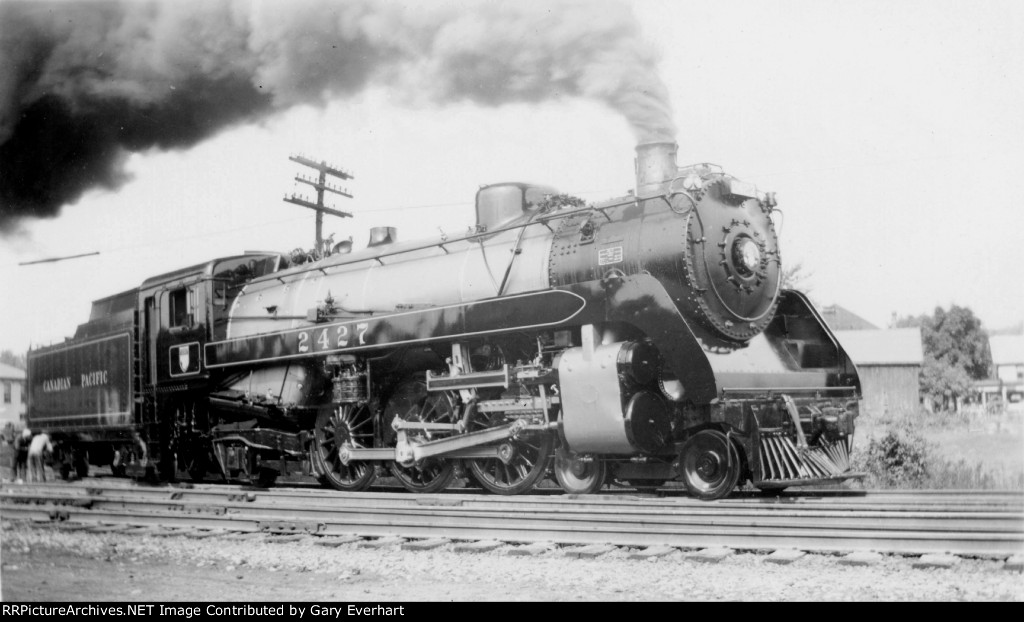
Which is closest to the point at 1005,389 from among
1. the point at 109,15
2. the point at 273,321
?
the point at 273,321

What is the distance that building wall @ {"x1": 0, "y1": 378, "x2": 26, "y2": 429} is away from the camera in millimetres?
14703

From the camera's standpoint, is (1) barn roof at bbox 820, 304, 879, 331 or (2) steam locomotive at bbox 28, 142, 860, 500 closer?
(2) steam locomotive at bbox 28, 142, 860, 500

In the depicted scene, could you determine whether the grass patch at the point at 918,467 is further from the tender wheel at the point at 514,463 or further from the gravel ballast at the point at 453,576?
the gravel ballast at the point at 453,576

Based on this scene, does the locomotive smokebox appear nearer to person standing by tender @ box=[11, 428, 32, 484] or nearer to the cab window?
the cab window

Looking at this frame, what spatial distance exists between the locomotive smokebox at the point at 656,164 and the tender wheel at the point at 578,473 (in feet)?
8.82

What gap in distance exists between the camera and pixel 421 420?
10156 millimetres

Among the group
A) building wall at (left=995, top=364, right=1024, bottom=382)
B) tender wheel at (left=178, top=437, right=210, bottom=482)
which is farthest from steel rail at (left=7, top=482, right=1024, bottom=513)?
building wall at (left=995, top=364, right=1024, bottom=382)

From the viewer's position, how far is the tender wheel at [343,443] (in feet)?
35.7

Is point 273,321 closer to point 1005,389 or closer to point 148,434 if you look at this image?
point 148,434

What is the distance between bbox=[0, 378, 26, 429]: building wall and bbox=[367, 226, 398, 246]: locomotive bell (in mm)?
6497

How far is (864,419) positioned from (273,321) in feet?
53.5

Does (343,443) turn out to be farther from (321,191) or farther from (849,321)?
(849,321)

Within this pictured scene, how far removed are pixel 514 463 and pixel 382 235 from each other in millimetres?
3887

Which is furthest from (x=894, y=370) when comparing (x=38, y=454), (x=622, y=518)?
(x=622, y=518)
